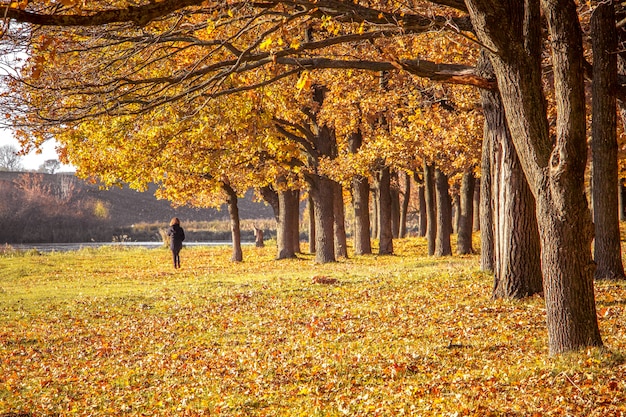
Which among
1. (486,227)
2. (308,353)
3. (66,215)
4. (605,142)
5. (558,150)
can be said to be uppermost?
(66,215)

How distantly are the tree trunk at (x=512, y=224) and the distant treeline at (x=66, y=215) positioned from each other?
43.3m

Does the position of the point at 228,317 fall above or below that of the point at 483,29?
below

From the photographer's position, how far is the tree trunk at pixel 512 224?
11.9 m

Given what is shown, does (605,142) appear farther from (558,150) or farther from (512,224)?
(558,150)

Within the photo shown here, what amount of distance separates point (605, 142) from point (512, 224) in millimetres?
2698

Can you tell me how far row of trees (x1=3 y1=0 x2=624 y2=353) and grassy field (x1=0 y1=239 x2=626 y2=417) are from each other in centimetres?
101

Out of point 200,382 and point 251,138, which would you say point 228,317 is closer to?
point 200,382

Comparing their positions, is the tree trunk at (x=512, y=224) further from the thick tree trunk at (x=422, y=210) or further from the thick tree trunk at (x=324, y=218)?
the thick tree trunk at (x=422, y=210)

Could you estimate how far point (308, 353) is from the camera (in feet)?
32.8

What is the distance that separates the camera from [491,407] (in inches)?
258

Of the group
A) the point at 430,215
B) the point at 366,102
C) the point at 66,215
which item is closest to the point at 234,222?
the point at 430,215

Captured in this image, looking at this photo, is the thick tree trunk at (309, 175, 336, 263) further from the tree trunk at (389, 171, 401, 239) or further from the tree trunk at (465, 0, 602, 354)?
the tree trunk at (465, 0, 602, 354)

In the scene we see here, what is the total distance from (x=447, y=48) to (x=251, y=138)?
26.5 feet

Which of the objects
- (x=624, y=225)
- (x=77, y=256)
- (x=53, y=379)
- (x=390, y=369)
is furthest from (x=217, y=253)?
(x=390, y=369)
